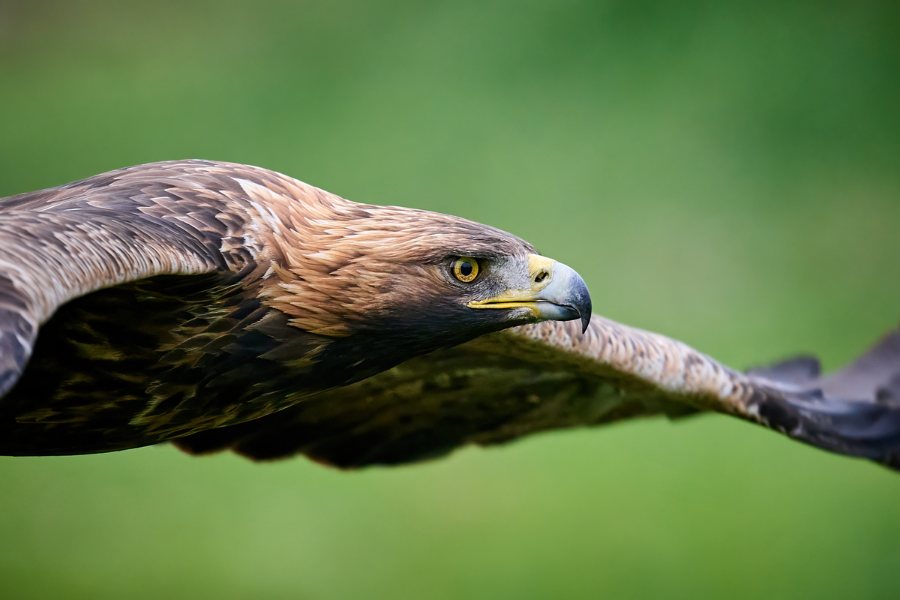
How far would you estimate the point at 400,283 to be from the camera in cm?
258

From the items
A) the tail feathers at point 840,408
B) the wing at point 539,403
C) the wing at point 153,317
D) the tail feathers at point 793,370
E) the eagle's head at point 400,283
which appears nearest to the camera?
the wing at point 153,317

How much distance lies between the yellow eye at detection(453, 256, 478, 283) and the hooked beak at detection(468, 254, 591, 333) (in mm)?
74

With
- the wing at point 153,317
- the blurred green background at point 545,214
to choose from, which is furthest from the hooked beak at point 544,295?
the blurred green background at point 545,214

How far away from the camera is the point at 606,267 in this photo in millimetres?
8773

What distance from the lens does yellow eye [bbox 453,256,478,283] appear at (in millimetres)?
2615

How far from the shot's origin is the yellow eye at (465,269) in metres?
2.62

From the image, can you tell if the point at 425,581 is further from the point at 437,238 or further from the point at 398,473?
the point at 437,238

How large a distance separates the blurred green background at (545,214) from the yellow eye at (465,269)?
345cm

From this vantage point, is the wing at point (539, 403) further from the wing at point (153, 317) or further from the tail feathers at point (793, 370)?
the wing at point (153, 317)

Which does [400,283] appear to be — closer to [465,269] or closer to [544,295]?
[465,269]

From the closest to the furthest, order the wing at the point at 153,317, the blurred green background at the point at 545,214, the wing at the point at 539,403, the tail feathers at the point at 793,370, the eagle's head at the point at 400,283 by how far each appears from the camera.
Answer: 1. the wing at the point at 153,317
2. the eagle's head at the point at 400,283
3. the wing at the point at 539,403
4. the tail feathers at the point at 793,370
5. the blurred green background at the point at 545,214

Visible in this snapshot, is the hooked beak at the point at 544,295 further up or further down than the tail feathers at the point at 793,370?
further up

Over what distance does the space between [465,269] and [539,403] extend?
1631mm

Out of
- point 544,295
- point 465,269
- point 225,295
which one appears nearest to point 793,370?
point 544,295
